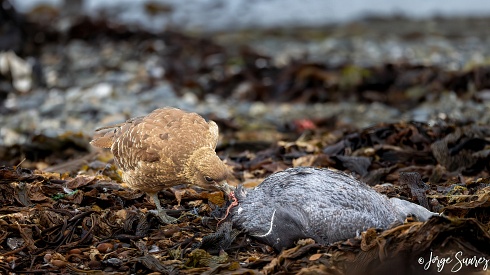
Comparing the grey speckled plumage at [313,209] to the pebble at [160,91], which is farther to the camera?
the pebble at [160,91]

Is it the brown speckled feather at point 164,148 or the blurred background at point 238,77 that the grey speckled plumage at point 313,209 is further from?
the blurred background at point 238,77

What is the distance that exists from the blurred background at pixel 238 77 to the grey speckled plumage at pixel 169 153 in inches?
85.8

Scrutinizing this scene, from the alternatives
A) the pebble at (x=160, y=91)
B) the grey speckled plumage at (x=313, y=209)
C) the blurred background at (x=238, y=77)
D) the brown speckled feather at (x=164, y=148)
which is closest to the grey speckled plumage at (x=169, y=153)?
the brown speckled feather at (x=164, y=148)

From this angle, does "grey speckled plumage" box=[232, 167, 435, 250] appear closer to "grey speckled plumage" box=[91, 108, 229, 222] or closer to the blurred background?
"grey speckled plumage" box=[91, 108, 229, 222]

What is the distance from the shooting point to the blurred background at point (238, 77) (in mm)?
8656

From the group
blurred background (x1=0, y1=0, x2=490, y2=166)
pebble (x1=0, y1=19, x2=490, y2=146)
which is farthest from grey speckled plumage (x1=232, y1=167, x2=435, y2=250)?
pebble (x1=0, y1=19, x2=490, y2=146)

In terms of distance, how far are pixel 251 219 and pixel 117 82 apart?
295 inches

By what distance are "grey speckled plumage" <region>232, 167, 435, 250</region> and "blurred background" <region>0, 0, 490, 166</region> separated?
296 centimetres

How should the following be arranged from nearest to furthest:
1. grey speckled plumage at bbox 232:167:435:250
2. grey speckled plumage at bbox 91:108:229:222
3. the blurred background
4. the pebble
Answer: grey speckled plumage at bbox 232:167:435:250, grey speckled plumage at bbox 91:108:229:222, the blurred background, the pebble

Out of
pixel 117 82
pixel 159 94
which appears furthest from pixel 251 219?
pixel 117 82

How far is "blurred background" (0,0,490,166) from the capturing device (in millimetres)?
8656

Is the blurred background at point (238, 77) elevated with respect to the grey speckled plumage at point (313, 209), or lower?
lower

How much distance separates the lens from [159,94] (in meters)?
10.2

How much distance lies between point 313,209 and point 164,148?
42.6 inches
